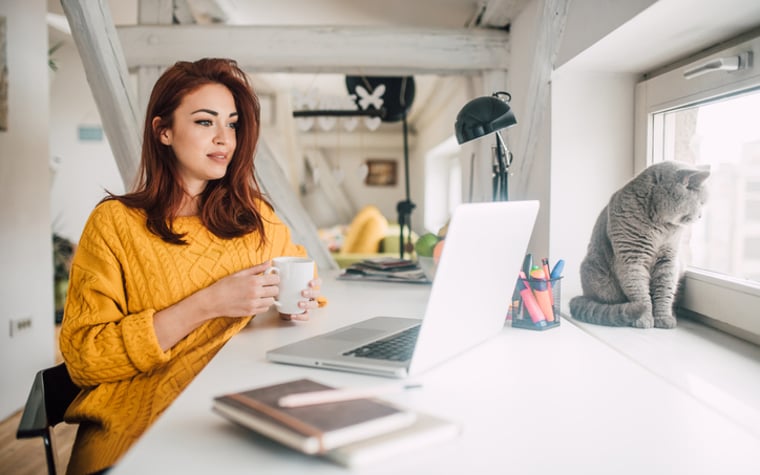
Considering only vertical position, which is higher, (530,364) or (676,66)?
(676,66)

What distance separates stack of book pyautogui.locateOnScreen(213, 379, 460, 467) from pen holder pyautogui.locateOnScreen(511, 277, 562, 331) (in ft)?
1.87

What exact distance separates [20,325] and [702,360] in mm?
2889

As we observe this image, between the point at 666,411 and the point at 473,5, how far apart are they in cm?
214

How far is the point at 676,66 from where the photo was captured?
142 centimetres

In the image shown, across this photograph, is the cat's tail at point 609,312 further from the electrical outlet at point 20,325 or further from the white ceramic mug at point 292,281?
the electrical outlet at point 20,325

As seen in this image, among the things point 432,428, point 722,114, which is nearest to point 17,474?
point 432,428

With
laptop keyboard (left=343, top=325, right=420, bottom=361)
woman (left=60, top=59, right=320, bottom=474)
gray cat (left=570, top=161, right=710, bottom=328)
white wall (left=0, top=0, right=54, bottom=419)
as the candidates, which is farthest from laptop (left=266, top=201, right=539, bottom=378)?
white wall (left=0, top=0, right=54, bottom=419)

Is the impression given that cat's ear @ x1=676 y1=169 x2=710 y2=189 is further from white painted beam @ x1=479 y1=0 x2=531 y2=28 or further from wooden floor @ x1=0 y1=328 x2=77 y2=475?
wooden floor @ x1=0 y1=328 x2=77 y2=475

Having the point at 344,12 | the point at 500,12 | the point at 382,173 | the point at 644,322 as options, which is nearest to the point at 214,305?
the point at 644,322

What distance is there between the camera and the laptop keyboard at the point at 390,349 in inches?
34.6

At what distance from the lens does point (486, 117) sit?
4.27 feet

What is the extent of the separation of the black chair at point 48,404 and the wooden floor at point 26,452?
4.09 ft

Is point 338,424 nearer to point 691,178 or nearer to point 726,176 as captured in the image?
point 691,178

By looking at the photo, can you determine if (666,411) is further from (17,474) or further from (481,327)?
(17,474)
